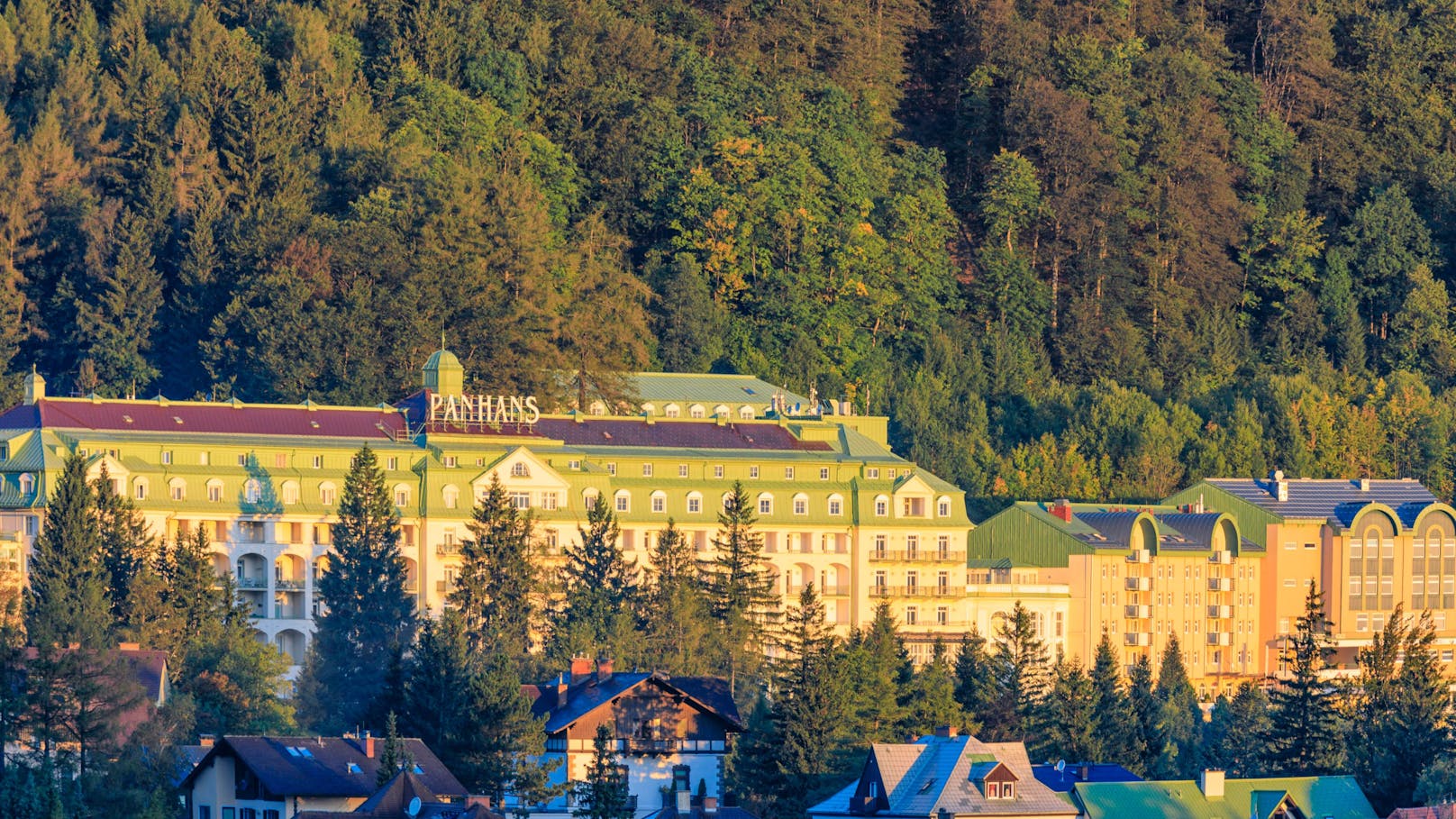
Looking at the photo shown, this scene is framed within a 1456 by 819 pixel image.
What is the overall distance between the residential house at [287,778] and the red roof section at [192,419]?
46835 mm

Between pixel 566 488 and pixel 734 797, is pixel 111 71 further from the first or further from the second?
pixel 734 797

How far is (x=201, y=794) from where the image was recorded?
116 meters

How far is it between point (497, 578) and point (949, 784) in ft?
141

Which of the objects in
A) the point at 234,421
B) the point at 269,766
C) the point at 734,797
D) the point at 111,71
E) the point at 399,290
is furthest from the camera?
the point at 111,71

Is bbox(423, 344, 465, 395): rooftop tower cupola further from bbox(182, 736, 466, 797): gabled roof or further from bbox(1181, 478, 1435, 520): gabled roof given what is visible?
bbox(182, 736, 466, 797): gabled roof

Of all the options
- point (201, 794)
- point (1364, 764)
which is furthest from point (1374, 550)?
point (201, 794)

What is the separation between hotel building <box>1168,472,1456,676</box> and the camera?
611 ft

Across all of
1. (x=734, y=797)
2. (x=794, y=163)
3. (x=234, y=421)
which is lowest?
(x=734, y=797)

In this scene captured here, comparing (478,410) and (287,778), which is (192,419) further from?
(287,778)

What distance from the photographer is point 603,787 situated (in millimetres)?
113875

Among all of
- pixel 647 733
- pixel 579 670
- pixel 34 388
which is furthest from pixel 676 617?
pixel 34 388

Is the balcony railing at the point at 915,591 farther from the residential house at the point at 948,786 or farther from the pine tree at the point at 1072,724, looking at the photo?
the residential house at the point at 948,786

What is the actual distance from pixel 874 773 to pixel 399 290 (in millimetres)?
64271

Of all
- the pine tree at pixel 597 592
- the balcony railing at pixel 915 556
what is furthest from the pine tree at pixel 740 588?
the balcony railing at pixel 915 556
